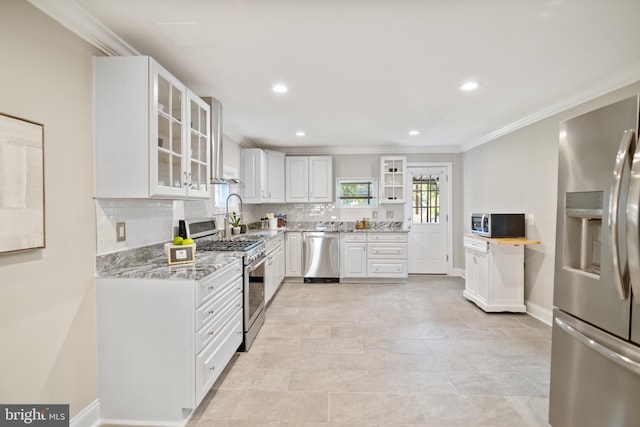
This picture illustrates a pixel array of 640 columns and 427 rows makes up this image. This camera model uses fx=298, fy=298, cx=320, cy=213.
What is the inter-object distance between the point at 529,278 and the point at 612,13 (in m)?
3.01

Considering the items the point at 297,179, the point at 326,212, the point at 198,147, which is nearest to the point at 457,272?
the point at 326,212

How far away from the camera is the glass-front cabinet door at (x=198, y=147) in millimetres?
2357

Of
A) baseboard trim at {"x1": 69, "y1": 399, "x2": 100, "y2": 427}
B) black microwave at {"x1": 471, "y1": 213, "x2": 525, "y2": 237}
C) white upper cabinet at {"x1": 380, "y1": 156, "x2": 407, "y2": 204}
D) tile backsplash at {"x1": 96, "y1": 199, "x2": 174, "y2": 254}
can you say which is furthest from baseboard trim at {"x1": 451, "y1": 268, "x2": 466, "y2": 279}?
baseboard trim at {"x1": 69, "y1": 399, "x2": 100, "y2": 427}

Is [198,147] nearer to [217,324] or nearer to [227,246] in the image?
[227,246]

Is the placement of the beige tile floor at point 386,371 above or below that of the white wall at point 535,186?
below

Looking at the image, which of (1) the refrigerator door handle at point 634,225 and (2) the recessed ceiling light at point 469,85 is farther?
(2) the recessed ceiling light at point 469,85

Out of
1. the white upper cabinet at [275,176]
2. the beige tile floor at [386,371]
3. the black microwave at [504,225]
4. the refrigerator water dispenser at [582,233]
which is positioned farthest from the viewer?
the white upper cabinet at [275,176]

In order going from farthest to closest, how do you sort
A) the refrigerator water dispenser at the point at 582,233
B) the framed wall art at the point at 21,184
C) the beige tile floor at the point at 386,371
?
the beige tile floor at the point at 386,371
the refrigerator water dispenser at the point at 582,233
the framed wall art at the point at 21,184

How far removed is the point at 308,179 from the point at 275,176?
0.62 m

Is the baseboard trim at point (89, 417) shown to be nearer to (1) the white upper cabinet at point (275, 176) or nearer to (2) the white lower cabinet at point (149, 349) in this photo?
(2) the white lower cabinet at point (149, 349)

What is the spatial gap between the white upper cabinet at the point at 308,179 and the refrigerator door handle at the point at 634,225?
14.9ft

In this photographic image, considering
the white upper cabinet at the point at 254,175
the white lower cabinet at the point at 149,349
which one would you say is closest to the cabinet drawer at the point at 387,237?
the white upper cabinet at the point at 254,175

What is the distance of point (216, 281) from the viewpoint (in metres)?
2.10

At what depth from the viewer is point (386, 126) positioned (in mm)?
4180
